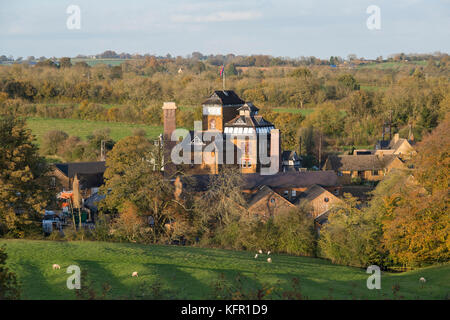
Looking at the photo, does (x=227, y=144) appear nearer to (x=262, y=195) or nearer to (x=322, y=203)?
(x=262, y=195)

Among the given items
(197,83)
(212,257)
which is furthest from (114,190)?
(197,83)

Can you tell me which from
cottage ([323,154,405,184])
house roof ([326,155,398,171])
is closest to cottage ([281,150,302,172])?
cottage ([323,154,405,184])

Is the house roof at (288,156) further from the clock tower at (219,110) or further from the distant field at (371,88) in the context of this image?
the distant field at (371,88)

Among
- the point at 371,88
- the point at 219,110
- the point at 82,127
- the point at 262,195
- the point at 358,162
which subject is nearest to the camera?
the point at 262,195

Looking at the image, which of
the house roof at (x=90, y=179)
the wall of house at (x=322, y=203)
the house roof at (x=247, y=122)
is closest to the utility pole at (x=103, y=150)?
the house roof at (x=90, y=179)

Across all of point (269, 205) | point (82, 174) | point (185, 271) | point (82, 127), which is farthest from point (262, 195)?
point (82, 127)
